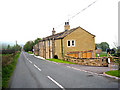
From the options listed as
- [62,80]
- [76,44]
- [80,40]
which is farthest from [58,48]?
[62,80]

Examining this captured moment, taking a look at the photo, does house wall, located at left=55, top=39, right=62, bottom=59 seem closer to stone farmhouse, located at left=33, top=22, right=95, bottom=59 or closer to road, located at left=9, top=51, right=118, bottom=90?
stone farmhouse, located at left=33, top=22, right=95, bottom=59

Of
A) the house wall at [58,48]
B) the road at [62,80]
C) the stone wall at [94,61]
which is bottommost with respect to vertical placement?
the road at [62,80]

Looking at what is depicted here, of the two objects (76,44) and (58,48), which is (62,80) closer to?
(76,44)

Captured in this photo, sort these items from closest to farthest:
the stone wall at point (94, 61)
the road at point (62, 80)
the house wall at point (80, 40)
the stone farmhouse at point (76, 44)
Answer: the road at point (62, 80) < the stone wall at point (94, 61) < the stone farmhouse at point (76, 44) < the house wall at point (80, 40)

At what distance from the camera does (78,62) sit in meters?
18.9

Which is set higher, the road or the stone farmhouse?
the stone farmhouse

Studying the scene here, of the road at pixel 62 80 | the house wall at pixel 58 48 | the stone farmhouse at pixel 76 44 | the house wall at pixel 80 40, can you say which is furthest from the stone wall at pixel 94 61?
the house wall at pixel 58 48

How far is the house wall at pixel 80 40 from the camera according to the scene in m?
26.3

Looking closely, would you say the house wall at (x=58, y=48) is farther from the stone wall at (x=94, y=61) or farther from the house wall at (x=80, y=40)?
the stone wall at (x=94, y=61)

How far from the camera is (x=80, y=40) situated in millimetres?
27672

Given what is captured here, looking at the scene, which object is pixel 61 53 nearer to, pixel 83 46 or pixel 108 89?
pixel 83 46

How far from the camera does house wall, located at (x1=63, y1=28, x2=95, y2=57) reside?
26.3 meters

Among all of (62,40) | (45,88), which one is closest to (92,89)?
(45,88)

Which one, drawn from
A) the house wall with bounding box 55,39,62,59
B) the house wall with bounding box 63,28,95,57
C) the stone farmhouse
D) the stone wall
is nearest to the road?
the stone wall
